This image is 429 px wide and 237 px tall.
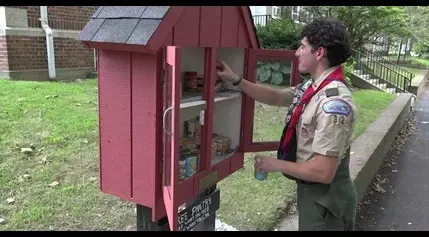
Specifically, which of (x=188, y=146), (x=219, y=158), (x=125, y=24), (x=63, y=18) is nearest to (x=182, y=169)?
(x=188, y=146)

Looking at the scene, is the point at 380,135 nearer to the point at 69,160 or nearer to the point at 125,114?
the point at 69,160

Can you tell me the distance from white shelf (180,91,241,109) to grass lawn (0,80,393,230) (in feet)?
0.88

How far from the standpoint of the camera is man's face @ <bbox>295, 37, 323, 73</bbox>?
1592 millimetres

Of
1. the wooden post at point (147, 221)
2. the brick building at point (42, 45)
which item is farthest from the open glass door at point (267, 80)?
the brick building at point (42, 45)

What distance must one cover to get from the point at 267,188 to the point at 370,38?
6.50ft

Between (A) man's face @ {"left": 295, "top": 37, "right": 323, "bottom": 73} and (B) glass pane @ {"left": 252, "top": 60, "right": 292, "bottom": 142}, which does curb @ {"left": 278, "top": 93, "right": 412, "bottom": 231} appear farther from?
(B) glass pane @ {"left": 252, "top": 60, "right": 292, "bottom": 142}

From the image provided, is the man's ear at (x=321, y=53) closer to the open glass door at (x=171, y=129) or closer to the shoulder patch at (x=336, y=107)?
the shoulder patch at (x=336, y=107)

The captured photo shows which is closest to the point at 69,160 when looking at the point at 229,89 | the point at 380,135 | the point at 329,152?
the point at 229,89

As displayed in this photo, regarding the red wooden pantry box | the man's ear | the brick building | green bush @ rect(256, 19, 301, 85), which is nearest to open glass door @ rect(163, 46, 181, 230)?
the red wooden pantry box

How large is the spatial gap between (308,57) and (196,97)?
624 mm

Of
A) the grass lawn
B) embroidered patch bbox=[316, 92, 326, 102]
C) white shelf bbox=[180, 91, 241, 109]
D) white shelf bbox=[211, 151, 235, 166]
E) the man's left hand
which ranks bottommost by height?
the grass lawn

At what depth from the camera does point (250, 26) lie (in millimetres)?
2205

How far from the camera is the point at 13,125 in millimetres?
4840

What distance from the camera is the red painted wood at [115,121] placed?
1.90 meters
